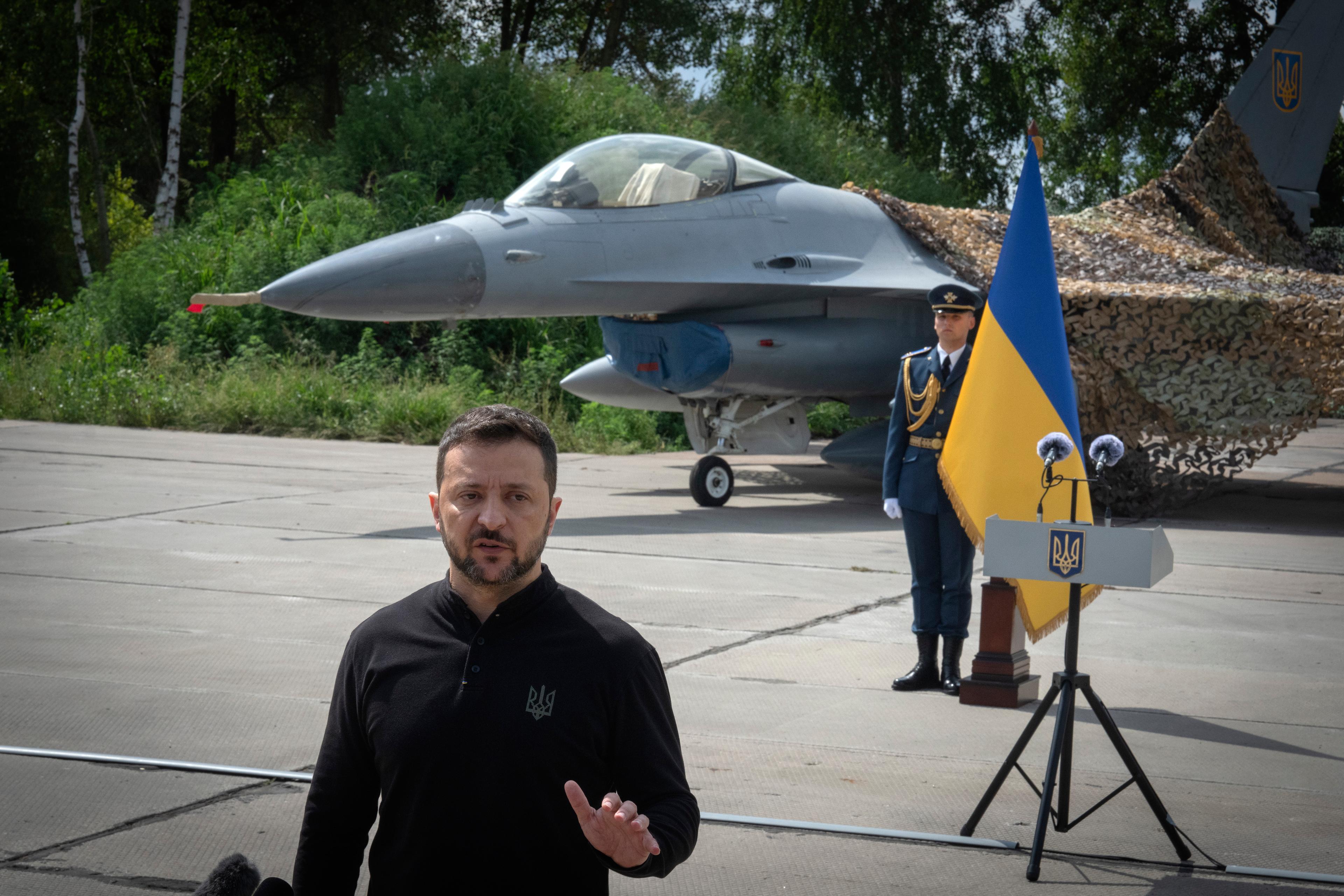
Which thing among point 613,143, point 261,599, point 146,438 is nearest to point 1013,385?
point 261,599

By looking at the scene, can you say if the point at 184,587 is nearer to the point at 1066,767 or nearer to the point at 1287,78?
the point at 1066,767

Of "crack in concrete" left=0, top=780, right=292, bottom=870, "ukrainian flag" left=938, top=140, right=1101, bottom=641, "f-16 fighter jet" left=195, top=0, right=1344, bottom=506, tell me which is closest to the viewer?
"crack in concrete" left=0, top=780, right=292, bottom=870

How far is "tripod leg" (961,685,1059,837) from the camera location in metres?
3.87

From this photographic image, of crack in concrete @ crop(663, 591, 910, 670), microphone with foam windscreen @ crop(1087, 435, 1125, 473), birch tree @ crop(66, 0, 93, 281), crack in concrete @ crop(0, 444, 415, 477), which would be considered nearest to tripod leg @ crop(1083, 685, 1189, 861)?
microphone with foam windscreen @ crop(1087, 435, 1125, 473)

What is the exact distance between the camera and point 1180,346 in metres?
11.1

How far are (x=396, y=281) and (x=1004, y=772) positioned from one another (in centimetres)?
695

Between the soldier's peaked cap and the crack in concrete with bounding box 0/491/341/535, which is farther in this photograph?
the crack in concrete with bounding box 0/491/341/535

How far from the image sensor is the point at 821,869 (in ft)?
12.0

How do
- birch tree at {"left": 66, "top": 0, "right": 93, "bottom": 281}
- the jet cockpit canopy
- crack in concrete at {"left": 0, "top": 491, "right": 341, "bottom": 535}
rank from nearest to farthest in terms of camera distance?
1. crack in concrete at {"left": 0, "top": 491, "right": 341, "bottom": 535}
2. the jet cockpit canopy
3. birch tree at {"left": 66, "top": 0, "right": 93, "bottom": 281}

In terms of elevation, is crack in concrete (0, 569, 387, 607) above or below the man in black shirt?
below

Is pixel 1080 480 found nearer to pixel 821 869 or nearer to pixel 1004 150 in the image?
pixel 821 869

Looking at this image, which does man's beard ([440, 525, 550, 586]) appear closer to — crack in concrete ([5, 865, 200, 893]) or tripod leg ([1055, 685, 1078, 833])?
crack in concrete ([5, 865, 200, 893])

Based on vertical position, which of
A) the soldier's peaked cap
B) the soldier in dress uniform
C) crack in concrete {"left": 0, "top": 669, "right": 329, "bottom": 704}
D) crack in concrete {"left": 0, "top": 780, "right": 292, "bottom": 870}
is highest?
the soldier's peaked cap

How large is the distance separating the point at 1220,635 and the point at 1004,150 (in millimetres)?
25097
